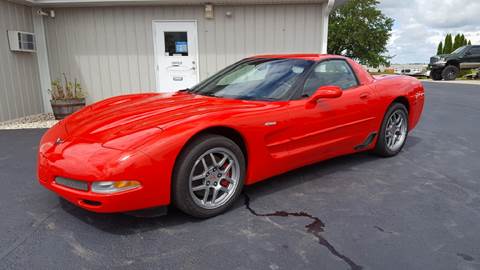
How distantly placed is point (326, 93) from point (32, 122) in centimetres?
612

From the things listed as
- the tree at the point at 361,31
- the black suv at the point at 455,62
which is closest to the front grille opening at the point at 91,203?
the black suv at the point at 455,62

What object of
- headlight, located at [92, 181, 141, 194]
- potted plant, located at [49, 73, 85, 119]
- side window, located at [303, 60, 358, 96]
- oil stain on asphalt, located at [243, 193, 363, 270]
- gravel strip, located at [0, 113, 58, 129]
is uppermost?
side window, located at [303, 60, 358, 96]

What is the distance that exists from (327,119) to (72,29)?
656cm

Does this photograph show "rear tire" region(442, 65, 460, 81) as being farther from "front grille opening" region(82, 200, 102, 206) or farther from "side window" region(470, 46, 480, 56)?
"front grille opening" region(82, 200, 102, 206)

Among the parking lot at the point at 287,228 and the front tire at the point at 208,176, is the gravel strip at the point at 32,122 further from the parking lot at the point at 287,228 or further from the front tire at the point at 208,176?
the front tire at the point at 208,176

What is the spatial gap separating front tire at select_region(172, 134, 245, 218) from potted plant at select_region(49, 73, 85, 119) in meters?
5.32

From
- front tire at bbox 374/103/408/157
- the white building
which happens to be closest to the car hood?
front tire at bbox 374/103/408/157

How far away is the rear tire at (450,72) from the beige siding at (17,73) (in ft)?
67.0

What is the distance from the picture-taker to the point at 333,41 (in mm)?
40500

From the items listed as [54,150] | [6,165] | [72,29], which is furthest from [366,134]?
[72,29]

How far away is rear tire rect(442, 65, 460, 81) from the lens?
19641mm

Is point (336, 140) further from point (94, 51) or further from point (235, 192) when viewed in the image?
point (94, 51)

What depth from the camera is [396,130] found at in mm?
4203

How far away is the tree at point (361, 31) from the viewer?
129 ft
